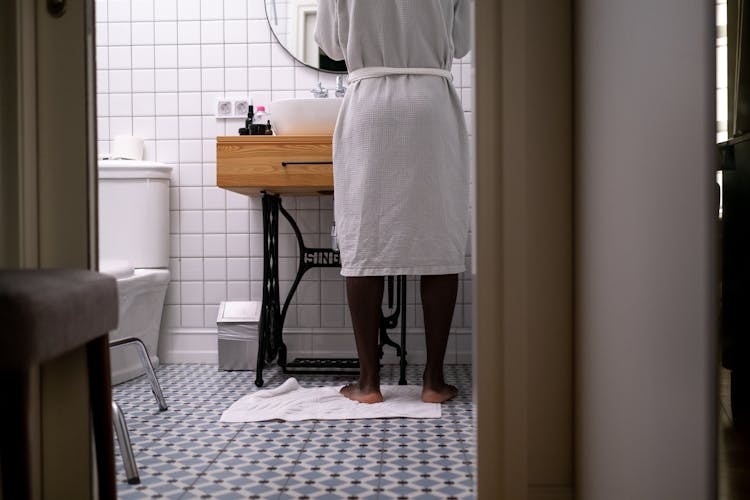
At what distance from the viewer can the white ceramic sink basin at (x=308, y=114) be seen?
8.21 feet

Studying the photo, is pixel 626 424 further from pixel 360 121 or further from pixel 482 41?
pixel 360 121

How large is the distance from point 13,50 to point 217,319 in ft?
6.02

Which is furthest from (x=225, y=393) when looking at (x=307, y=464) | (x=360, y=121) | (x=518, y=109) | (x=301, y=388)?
(x=518, y=109)

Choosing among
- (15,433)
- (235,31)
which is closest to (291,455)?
(15,433)

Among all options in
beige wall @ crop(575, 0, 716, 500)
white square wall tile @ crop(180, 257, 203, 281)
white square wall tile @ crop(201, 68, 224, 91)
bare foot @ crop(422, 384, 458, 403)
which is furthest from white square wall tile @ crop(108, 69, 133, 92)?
beige wall @ crop(575, 0, 716, 500)

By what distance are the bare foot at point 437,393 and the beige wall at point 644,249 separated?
108cm

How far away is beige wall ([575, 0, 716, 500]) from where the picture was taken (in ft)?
2.13

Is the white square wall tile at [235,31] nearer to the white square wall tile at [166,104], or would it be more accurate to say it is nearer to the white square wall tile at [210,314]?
the white square wall tile at [166,104]

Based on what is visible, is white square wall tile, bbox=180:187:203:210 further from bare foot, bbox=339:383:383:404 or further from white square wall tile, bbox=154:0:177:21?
bare foot, bbox=339:383:383:404

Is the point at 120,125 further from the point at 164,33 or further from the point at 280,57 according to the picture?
the point at 280,57

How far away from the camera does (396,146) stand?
2.09m

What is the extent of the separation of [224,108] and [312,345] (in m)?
1.09

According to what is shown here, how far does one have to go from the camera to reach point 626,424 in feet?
2.86

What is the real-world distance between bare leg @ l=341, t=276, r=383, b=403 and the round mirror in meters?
1.13
